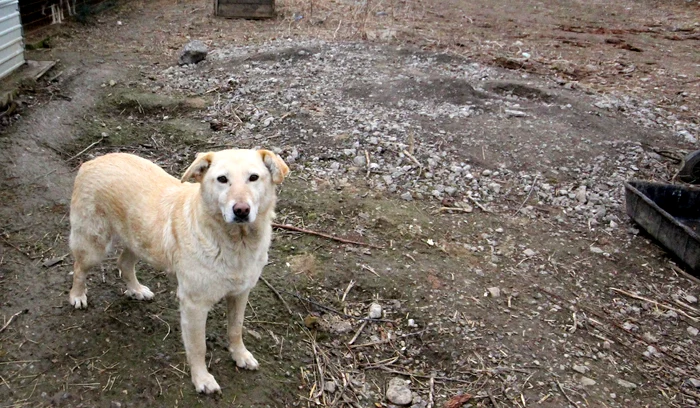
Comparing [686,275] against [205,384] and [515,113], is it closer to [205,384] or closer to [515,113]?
[515,113]

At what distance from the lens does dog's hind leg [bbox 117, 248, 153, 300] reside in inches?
155

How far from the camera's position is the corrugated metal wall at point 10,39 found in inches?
285

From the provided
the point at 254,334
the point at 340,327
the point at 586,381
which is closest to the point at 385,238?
the point at 340,327

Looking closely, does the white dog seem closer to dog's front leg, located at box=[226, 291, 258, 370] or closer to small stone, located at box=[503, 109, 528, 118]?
dog's front leg, located at box=[226, 291, 258, 370]

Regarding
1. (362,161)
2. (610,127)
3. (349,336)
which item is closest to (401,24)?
(610,127)

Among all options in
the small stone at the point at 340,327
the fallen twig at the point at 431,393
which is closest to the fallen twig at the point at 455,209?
the small stone at the point at 340,327

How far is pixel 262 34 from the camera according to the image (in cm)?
1095

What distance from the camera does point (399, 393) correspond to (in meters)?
3.64

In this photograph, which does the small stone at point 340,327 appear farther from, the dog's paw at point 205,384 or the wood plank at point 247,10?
the wood plank at point 247,10

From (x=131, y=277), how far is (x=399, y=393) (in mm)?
2031

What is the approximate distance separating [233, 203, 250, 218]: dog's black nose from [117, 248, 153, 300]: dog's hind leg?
4.68 ft

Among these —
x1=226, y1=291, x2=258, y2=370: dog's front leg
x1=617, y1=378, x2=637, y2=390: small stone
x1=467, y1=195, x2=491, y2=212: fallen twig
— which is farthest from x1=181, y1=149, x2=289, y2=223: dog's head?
x1=467, y1=195, x2=491, y2=212: fallen twig

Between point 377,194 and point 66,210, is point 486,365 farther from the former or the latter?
point 66,210

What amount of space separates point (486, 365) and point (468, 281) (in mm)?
857
